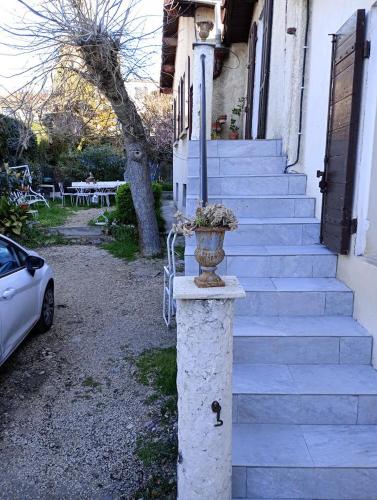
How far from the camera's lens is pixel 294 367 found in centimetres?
292

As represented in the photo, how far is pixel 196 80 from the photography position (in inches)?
239

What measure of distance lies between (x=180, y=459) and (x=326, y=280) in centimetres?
197

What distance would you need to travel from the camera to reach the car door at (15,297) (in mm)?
3449

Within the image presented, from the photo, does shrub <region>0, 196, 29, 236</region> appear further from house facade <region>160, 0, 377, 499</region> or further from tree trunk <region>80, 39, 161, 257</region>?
house facade <region>160, 0, 377, 499</region>

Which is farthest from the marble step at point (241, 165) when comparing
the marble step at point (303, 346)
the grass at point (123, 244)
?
the grass at point (123, 244)

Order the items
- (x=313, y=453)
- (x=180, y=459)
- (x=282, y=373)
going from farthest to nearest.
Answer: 1. (x=282, y=373)
2. (x=313, y=453)
3. (x=180, y=459)

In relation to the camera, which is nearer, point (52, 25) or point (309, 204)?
point (309, 204)

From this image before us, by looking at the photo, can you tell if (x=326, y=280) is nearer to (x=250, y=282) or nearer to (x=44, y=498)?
(x=250, y=282)

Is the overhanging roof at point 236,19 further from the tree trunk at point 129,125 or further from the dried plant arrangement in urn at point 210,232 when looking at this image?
the dried plant arrangement in urn at point 210,232

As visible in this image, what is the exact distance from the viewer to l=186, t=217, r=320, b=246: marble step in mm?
3973

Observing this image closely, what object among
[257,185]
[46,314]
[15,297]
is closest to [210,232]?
[15,297]

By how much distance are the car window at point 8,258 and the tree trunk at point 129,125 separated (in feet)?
10.6

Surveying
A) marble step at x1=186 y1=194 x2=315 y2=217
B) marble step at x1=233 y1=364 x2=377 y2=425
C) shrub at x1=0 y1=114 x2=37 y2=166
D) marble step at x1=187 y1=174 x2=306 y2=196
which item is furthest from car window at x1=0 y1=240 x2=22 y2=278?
shrub at x1=0 y1=114 x2=37 y2=166

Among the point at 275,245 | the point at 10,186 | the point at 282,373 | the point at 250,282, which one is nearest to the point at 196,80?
the point at 275,245
